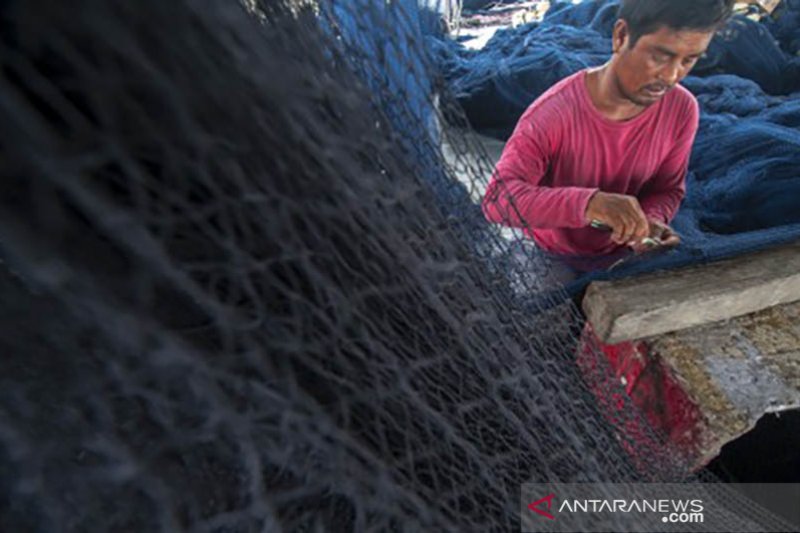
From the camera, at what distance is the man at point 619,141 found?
1.07 meters

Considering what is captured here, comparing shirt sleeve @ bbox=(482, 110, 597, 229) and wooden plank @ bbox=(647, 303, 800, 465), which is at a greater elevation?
shirt sleeve @ bbox=(482, 110, 597, 229)

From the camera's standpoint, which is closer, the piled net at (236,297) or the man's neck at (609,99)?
the piled net at (236,297)

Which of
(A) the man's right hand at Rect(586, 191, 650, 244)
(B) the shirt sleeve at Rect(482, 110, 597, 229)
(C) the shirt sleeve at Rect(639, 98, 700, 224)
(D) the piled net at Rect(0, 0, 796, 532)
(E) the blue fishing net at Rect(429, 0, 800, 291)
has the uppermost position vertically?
(D) the piled net at Rect(0, 0, 796, 532)

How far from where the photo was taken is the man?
1.07 meters

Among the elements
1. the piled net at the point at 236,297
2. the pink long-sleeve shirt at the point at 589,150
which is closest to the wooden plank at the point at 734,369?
the pink long-sleeve shirt at the point at 589,150

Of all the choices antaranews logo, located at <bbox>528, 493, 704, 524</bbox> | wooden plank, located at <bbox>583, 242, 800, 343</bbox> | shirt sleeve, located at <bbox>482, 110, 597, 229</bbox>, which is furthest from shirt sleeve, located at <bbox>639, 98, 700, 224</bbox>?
antaranews logo, located at <bbox>528, 493, 704, 524</bbox>

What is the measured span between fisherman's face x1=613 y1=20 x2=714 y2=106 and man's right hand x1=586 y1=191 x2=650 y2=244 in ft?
1.04

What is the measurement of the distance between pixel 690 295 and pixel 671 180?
46 cm

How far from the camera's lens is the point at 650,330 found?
107 centimetres

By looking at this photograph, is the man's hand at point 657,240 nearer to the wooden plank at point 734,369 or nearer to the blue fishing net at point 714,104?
the blue fishing net at point 714,104

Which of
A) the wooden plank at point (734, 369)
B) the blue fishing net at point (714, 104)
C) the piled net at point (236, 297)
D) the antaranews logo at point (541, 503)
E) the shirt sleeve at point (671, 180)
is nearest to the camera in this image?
the piled net at point (236, 297)

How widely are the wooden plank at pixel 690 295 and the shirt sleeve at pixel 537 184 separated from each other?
19 cm

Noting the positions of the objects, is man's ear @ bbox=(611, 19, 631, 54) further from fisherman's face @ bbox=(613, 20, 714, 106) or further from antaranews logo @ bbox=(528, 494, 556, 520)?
antaranews logo @ bbox=(528, 494, 556, 520)

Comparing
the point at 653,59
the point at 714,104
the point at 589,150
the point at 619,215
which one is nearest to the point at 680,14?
the point at 653,59
